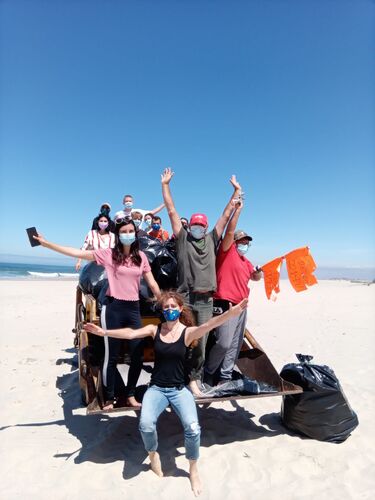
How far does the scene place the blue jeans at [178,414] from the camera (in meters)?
2.92

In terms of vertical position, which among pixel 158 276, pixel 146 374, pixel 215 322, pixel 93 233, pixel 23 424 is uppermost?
pixel 93 233

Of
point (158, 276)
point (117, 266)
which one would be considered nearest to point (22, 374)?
point (158, 276)

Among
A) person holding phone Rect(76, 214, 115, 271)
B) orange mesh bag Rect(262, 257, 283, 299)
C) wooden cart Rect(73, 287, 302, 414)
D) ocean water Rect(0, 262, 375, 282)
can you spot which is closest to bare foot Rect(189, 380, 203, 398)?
wooden cart Rect(73, 287, 302, 414)

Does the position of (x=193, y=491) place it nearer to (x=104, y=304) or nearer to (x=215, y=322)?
(x=215, y=322)

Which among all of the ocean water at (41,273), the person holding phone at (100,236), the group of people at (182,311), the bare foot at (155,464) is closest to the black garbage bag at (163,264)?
the group of people at (182,311)

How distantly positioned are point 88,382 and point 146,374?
1.04 meters

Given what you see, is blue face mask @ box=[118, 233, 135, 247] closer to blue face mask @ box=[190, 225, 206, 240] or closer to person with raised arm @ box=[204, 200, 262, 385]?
blue face mask @ box=[190, 225, 206, 240]

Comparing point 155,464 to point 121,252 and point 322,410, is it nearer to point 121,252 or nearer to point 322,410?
point 322,410

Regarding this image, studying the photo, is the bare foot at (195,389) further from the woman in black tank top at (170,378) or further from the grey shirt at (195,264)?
the grey shirt at (195,264)

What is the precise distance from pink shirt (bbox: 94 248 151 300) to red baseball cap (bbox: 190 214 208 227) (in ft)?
2.38

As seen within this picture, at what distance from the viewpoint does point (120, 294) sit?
336cm

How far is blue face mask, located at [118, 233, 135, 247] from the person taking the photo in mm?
3432

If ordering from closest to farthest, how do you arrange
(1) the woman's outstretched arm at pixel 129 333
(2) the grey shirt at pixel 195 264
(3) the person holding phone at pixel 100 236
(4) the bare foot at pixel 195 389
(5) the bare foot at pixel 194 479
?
(5) the bare foot at pixel 194 479 → (1) the woman's outstretched arm at pixel 129 333 → (4) the bare foot at pixel 195 389 → (2) the grey shirt at pixel 195 264 → (3) the person holding phone at pixel 100 236

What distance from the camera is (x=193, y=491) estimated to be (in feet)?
9.46
